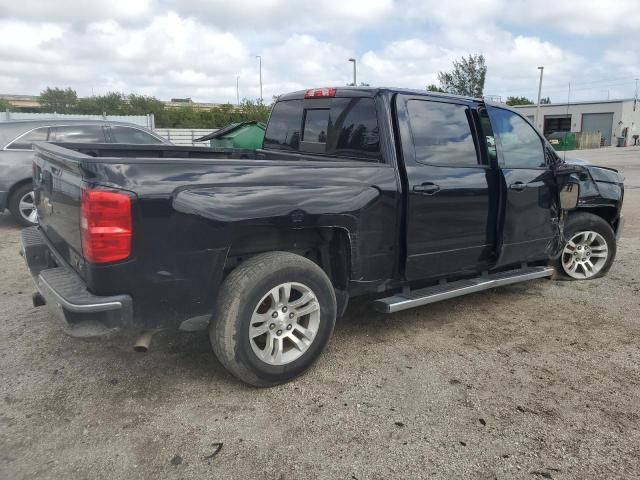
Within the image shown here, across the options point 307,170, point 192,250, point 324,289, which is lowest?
point 324,289

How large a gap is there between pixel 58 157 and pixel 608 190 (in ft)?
16.8

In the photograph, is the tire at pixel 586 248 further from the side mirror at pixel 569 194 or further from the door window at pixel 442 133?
the door window at pixel 442 133

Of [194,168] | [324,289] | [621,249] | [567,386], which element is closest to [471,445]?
[567,386]

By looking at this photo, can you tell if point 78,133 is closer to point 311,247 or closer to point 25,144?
point 25,144

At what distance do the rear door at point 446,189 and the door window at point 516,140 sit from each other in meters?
0.24

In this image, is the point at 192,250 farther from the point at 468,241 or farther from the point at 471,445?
the point at 468,241

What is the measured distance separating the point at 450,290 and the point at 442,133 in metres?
1.23

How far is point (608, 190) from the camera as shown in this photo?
5488 mm

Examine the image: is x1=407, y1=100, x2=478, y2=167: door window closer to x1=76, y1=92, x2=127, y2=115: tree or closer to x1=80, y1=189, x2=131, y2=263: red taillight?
x1=80, y1=189, x2=131, y2=263: red taillight

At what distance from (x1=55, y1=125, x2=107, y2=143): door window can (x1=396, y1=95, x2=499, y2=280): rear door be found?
5951 millimetres

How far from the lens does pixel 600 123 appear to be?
5884cm

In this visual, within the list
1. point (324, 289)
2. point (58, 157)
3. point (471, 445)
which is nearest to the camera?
point (471, 445)

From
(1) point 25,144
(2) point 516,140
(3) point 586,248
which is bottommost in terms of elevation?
(3) point 586,248

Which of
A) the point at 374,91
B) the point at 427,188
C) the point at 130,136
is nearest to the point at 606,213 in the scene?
the point at 427,188
